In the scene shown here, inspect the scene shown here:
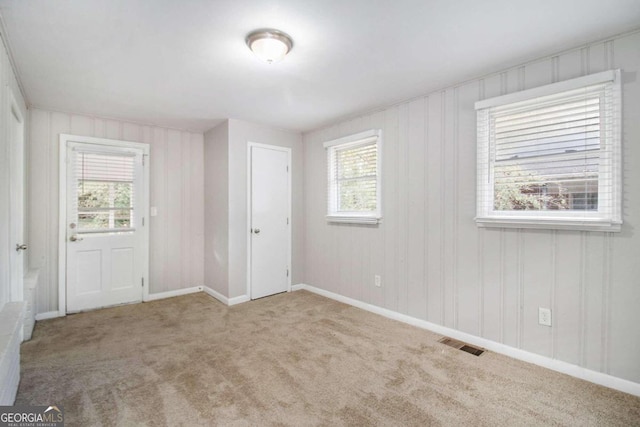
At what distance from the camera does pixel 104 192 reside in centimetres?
390

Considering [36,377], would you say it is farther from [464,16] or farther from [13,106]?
[464,16]

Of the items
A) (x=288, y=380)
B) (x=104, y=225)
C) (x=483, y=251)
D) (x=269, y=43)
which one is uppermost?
(x=269, y=43)

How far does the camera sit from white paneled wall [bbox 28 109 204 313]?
3.49 metres

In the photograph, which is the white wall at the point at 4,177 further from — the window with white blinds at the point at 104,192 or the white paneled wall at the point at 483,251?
the white paneled wall at the point at 483,251

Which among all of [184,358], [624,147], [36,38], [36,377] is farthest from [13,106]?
[624,147]

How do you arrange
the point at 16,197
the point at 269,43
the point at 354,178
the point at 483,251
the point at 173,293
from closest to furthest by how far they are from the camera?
the point at 269,43 → the point at 483,251 → the point at 16,197 → the point at 354,178 → the point at 173,293

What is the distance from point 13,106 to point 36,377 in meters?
2.18

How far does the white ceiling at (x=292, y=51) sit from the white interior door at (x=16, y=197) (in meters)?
0.37

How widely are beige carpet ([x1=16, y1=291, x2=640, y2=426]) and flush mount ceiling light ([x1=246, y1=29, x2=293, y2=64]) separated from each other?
2299mm

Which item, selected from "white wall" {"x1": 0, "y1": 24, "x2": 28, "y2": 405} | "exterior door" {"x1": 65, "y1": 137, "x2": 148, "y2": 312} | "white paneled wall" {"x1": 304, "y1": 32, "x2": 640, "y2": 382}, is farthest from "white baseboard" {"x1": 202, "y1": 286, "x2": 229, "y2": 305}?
Answer: "white wall" {"x1": 0, "y1": 24, "x2": 28, "y2": 405}

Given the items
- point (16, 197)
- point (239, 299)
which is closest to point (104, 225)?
point (16, 197)

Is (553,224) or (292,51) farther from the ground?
(292,51)

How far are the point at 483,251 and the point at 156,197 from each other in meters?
4.01

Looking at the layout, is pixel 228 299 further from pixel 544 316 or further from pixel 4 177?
pixel 544 316
